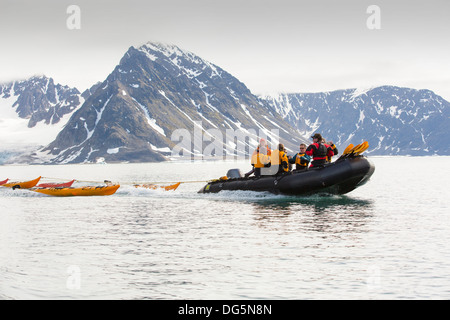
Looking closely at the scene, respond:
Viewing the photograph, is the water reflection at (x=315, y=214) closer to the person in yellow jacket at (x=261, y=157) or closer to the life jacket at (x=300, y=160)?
the person in yellow jacket at (x=261, y=157)

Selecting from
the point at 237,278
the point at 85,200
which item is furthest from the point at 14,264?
the point at 85,200

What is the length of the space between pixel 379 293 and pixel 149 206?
2445 centimetres

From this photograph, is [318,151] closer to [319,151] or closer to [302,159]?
[319,151]

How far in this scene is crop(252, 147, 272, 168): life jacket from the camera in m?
34.5

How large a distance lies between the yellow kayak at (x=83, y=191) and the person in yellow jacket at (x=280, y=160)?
16613 mm

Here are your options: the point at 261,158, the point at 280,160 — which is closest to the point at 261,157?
the point at 261,158

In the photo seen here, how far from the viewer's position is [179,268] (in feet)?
50.2

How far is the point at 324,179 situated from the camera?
32.1 metres

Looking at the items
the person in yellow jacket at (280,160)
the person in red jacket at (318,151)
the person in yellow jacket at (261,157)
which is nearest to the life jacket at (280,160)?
the person in yellow jacket at (280,160)

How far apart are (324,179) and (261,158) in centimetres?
481

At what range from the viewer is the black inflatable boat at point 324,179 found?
3181 cm

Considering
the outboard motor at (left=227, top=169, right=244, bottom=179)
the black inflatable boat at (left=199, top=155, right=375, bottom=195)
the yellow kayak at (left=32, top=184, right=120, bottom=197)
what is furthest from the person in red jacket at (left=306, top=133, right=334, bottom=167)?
the yellow kayak at (left=32, top=184, right=120, bottom=197)

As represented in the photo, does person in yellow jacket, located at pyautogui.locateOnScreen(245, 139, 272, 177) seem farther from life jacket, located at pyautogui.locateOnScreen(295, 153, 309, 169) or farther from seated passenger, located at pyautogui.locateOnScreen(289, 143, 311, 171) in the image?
life jacket, located at pyautogui.locateOnScreen(295, 153, 309, 169)
